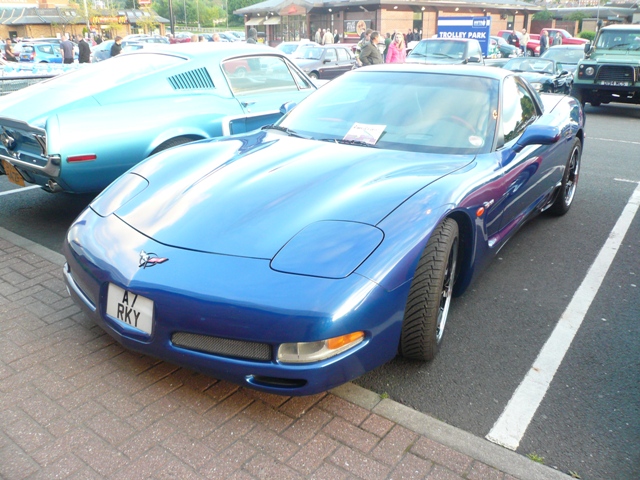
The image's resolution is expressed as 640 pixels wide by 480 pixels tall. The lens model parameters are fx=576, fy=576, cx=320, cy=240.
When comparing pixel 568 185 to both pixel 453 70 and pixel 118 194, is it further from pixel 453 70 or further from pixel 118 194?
pixel 118 194

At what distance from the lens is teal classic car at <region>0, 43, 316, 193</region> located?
4.26m

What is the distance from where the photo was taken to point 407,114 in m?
3.62

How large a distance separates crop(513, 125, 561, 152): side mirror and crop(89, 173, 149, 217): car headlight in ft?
7.39

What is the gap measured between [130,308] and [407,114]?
210 cm

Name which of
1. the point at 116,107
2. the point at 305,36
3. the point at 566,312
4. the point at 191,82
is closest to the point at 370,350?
the point at 566,312

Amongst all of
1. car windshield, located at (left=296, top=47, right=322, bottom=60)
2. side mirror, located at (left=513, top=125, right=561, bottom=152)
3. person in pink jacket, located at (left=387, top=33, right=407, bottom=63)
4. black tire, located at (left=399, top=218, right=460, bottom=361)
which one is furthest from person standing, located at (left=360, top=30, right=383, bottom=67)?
black tire, located at (left=399, top=218, right=460, bottom=361)

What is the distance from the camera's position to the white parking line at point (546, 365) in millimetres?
2417

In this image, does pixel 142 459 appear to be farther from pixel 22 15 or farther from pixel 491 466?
pixel 22 15

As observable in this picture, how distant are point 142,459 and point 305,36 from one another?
47.1 meters

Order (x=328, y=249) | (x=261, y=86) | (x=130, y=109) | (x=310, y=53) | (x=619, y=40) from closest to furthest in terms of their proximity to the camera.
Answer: (x=328, y=249) → (x=130, y=109) → (x=261, y=86) → (x=619, y=40) → (x=310, y=53)

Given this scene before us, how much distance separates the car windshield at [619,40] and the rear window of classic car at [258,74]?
399 inches

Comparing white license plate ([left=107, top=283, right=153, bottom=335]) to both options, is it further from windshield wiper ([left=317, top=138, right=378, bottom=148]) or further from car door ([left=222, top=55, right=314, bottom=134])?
car door ([left=222, top=55, right=314, bottom=134])

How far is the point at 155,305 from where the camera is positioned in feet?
7.55

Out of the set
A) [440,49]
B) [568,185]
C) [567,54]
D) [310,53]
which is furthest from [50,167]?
[567,54]
